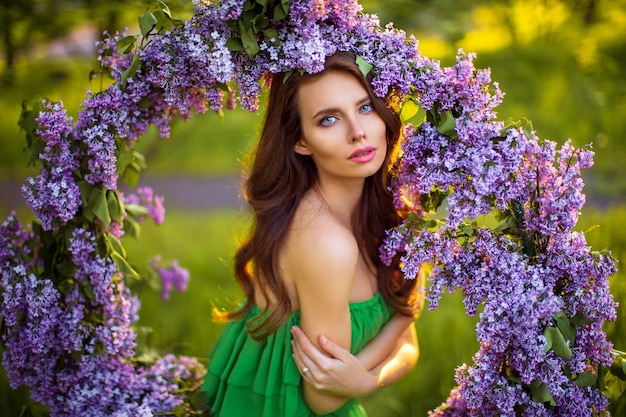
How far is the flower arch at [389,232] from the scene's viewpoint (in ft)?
8.05

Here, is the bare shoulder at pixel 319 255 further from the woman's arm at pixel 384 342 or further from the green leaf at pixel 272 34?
the green leaf at pixel 272 34

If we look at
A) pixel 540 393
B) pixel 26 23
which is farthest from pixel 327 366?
pixel 26 23

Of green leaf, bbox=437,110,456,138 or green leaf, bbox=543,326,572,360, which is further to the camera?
green leaf, bbox=437,110,456,138

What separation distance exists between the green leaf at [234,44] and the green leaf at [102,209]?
2.67 feet

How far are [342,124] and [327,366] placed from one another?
3.17ft

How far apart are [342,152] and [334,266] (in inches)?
17.5

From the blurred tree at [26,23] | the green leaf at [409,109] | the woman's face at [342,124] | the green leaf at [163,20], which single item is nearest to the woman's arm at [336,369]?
the woman's face at [342,124]

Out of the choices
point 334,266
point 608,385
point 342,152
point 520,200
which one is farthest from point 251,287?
point 608,385

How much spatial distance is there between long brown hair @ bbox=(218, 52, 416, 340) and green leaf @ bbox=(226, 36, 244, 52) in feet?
0.67

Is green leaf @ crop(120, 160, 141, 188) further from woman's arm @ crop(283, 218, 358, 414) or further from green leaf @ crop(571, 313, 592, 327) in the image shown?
green leaf @ crop(571, 313, 592, 327)

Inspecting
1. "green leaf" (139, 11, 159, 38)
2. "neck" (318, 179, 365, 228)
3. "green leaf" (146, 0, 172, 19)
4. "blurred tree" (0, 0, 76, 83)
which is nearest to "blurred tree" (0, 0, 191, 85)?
"blurred tree" (0, 0, 76, 83)

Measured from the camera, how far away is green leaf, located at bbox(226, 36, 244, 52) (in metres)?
2.59

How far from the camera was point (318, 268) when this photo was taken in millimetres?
2758

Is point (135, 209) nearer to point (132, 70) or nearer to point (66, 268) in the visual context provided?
point (66, 268)
